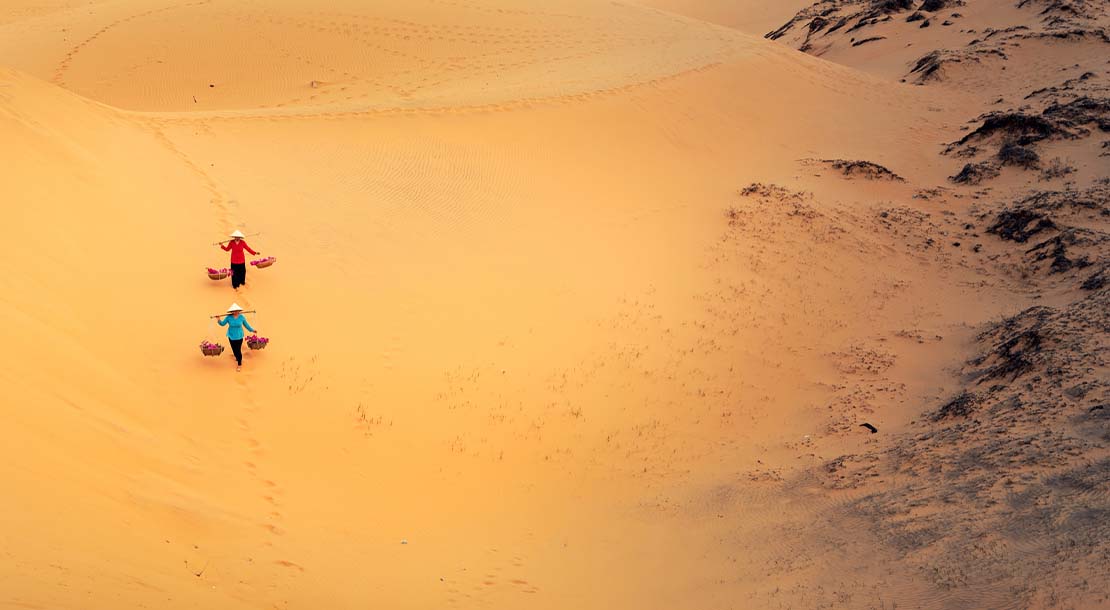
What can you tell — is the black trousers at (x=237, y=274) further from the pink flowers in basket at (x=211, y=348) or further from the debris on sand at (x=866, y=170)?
the debris on sand at (x=866, y=170)

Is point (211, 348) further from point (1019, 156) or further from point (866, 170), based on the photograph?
point (1019, 156)

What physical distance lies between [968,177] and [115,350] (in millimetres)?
17158

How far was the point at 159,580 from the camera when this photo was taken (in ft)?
21.1

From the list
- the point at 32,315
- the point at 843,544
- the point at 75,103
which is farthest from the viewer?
the point at 75,103

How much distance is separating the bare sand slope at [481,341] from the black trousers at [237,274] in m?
0.17

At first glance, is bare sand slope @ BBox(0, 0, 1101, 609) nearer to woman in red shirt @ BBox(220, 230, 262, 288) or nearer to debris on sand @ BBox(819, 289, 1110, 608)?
woman in red shirt @ BBox(220, 230, 262, 288)

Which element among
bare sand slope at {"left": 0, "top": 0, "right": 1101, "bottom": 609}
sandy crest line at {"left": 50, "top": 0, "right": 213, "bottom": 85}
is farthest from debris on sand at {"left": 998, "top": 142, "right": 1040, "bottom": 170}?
sandy crest line at {"left": 50, "top": 0, "right": 213, "bottom": 85}

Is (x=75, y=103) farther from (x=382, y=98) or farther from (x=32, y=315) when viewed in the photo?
(x=382, y=98)

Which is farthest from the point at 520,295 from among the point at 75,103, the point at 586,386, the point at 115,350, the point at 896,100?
the point at 896,100

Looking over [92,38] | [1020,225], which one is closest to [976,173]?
[1020,225]

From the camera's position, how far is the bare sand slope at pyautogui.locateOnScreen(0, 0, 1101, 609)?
26.0 feet

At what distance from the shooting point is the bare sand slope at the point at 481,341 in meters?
7.91

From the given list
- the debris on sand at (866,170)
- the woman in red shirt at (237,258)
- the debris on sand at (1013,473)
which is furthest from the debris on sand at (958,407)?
the debris on sand at (866,170)

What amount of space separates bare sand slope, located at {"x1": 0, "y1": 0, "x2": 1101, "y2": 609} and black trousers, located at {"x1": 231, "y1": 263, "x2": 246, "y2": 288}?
0.54 ft
